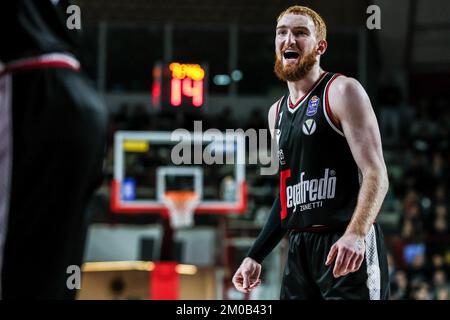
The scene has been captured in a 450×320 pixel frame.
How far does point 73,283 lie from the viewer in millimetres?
2156

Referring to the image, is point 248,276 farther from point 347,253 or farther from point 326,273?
point 347,253

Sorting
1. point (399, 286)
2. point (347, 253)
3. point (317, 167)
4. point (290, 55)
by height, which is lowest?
point (399, 286)

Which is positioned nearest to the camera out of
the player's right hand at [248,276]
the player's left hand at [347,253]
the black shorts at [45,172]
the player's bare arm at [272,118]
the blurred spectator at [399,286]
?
the black shorts at [45,172]

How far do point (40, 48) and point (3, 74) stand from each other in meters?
0.11

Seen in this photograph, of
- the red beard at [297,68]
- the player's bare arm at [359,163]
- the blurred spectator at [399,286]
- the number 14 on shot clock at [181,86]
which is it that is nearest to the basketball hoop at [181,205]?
the number 14 on shot clock at [181,86]

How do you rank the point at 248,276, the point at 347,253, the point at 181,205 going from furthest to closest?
the point at 181,205, the point at 248,276, the point at 347,253

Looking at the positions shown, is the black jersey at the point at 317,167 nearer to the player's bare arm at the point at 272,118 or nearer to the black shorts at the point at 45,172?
the player's bare arm at the point at 272,118

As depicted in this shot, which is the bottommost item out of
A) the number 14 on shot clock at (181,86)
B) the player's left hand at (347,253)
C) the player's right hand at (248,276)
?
the player's right hand at (248,276)

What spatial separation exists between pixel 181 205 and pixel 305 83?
7.10 metres

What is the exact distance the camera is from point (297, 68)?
10.4 ft

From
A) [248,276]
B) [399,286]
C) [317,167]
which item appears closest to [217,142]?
[399,286]

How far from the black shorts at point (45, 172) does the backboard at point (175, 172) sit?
→ 20.9ft

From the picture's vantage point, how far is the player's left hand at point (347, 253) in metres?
2.81

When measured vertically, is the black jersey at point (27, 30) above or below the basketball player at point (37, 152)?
above
